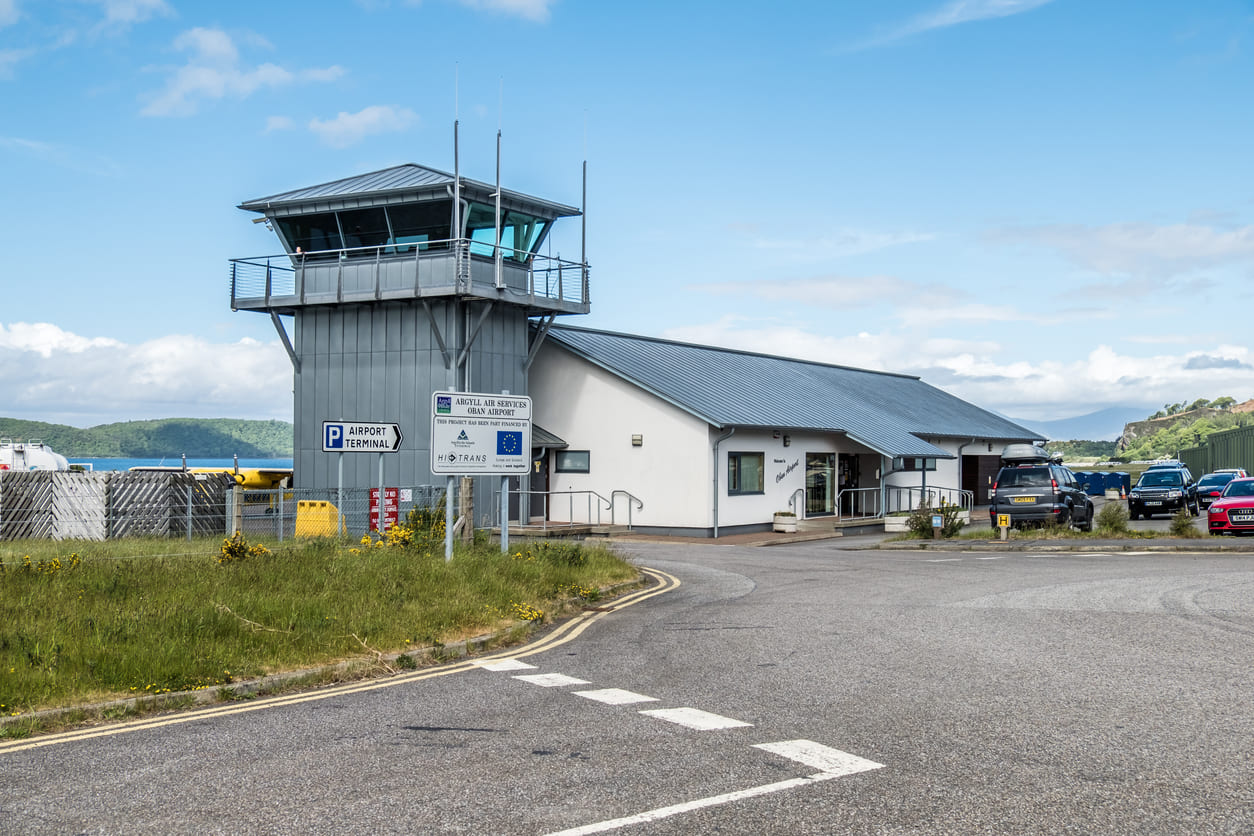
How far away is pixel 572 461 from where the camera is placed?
1346 inches

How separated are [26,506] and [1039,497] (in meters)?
26.0

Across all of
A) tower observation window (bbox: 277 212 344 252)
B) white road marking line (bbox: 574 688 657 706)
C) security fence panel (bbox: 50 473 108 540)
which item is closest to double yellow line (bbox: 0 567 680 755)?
white road marking line (bbox: 574 688 657 706)

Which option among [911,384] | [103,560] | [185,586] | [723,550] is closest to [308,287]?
[723,550]

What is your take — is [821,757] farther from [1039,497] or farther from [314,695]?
[1039,497]

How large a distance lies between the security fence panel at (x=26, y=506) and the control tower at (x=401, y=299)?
804 cm

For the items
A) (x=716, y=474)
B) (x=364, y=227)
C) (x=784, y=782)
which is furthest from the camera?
(x=364, y=227)

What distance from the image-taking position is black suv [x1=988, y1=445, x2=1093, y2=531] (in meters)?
29.6

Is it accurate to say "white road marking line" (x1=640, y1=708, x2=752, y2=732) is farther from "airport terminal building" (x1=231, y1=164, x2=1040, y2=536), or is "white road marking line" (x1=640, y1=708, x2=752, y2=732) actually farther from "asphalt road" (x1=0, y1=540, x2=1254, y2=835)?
"airport terminal building" (x1=231, y1=164, x2=1040, y2=536)

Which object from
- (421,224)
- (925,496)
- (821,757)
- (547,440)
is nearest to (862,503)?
(925,496)

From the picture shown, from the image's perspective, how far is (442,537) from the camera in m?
19.4

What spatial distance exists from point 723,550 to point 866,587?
9804mm

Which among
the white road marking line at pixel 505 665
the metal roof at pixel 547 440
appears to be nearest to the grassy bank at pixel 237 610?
the white road marking line at pixel 505 665

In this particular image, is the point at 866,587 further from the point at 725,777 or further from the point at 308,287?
the point at 308,287

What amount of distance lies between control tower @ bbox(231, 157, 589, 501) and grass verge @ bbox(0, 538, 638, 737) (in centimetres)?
1471
